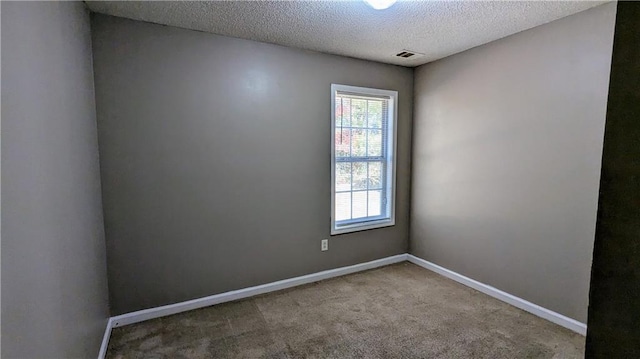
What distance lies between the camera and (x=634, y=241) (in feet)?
1.76

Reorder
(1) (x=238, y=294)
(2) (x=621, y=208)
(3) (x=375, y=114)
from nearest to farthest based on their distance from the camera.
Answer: (2) (x=621, y=208) < (1) (x=238, y=294) < (3) (x=375, y=114)

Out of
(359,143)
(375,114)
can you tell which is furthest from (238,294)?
(375,114)

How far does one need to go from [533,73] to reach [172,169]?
315 cm

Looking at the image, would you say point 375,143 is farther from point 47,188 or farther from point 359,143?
point 47,188

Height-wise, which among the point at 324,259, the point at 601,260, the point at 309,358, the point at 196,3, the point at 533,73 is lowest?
the point at 309,358

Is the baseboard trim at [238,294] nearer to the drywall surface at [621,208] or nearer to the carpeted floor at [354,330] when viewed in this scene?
the carpeted floor at [354,330]

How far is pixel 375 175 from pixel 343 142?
622mm

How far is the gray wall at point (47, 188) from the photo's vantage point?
1.00m

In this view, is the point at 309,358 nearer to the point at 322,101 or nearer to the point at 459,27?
the point at 322,101

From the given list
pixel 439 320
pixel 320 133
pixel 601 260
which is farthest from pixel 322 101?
pixel 601 260

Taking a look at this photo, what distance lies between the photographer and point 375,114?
146 inches

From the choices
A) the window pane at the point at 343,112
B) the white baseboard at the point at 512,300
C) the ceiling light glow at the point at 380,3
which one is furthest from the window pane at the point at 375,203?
the ceiling light glow at the point at 380,3

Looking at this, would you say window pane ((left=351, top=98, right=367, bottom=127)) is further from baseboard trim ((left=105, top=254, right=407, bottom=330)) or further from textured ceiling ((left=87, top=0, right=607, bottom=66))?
baseboard trim ((left=105, top=254, right=407, bottom=330))

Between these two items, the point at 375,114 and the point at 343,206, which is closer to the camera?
the point at 343,206
